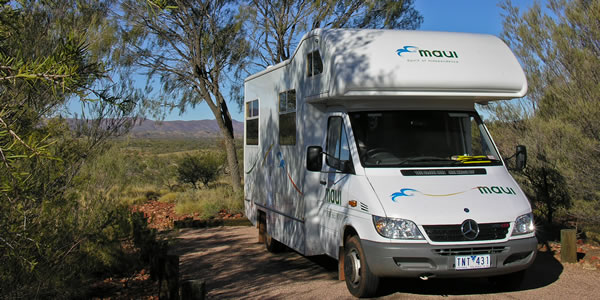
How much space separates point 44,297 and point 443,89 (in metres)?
4.73

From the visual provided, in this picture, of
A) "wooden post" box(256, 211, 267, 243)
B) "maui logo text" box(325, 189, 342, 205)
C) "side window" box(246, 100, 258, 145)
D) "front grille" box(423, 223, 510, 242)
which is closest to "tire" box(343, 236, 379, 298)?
"maui logo text" box(325, 189, 342, 205)

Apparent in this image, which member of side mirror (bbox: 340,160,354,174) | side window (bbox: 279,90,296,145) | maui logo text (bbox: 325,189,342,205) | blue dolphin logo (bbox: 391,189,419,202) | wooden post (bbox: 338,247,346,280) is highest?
Result: side window (bbox: 279,90,296,145)

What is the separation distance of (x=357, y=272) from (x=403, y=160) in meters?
1.36

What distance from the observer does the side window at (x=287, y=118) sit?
861 cm

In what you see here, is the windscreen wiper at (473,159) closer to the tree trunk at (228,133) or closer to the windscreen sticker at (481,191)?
the windscreen sticker at (481,191)

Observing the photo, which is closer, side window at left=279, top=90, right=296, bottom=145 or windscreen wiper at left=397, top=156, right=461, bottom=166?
windscreen wiper at left=397, top=156, right=461, bottom=166

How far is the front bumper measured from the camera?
6.14m

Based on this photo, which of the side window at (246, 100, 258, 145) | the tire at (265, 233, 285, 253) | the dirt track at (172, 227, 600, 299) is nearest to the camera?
the dirt track at (172, 227, 600, 299)

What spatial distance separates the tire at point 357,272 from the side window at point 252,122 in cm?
425

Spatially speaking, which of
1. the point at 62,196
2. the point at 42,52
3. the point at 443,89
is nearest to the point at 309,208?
the point at 443,89

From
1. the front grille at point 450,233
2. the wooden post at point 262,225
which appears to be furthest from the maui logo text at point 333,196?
the wooden post at point 262,225

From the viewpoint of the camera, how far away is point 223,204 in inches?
648

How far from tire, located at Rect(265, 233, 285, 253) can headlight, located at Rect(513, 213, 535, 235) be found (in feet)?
14.5

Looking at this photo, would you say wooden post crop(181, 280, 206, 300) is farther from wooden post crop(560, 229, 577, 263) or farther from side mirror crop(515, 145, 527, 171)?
wooden post crop(560, 229, 577, 263)
